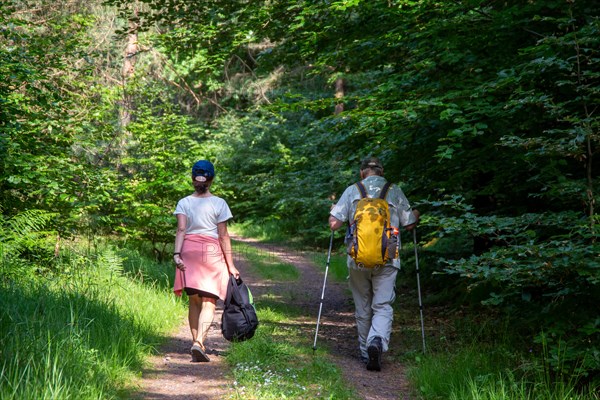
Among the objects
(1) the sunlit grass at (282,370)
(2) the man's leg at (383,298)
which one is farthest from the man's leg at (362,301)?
(1) the sunlit grass at (282,370)

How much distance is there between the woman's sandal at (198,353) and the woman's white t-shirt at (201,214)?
1.07 meters

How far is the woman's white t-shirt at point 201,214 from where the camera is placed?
6250mm

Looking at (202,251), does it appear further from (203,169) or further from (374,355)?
(374,355)

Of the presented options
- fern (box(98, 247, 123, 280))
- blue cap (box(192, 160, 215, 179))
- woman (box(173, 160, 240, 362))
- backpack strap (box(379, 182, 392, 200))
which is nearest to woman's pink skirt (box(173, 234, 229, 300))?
woman (box(173, 160, 240, 362))

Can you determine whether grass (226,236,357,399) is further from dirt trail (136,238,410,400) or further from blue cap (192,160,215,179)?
blue cap (192,160,215,179)

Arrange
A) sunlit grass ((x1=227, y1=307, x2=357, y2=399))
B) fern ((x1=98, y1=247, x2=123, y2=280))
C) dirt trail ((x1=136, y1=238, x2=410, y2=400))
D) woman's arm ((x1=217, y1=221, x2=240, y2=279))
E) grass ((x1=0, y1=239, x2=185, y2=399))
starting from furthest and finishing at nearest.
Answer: fern ((x1=98, y1=247, x2=123, y2=280)) < woman's arm ((x1=217, y1=221, x2=240, y2=279)) < dirt trail ((x1=136, y1=238, x2=410, y2=400)) < sunlit grass ((x1=227, y1=307, x2=357, y2=399)) < grass ((x1=0, y1=239, x2=185, y2=399))

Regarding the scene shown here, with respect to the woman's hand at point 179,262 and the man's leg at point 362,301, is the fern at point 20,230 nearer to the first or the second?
the woman's hand at point 179,262

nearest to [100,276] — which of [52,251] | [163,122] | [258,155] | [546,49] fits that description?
[52,251]

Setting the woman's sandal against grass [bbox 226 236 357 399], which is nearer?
grass [bbox 226 236 357 399]

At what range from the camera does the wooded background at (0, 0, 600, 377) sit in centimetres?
505

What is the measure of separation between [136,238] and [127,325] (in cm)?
579

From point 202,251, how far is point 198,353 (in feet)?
3.21

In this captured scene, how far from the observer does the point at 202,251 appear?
6215 mm

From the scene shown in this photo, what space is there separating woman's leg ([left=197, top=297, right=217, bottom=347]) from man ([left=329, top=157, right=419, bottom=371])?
149 cm
